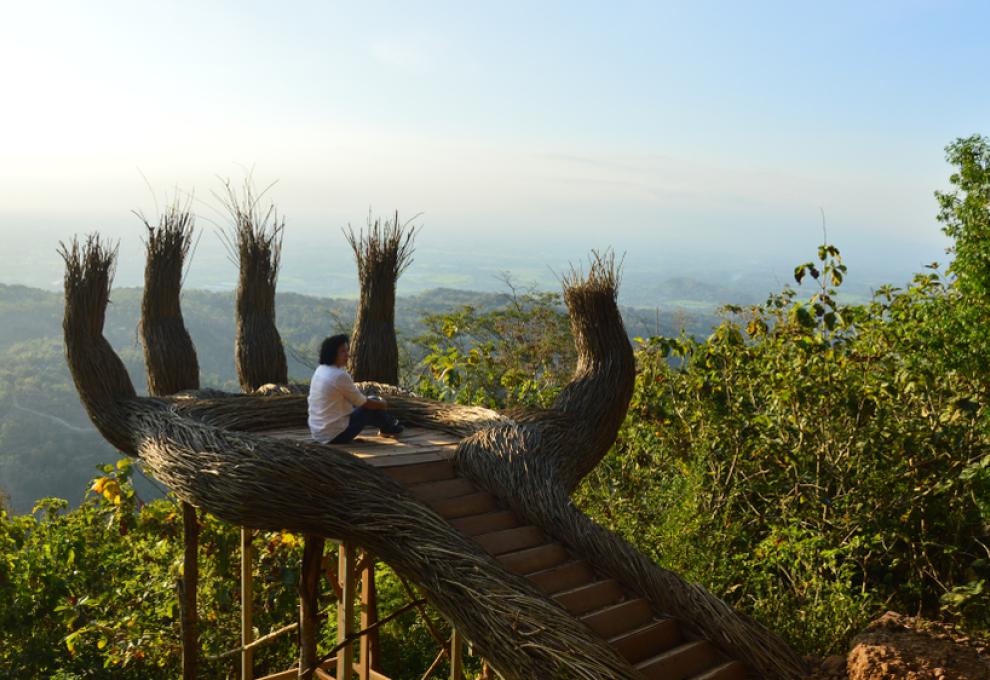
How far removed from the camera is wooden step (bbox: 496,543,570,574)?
188 inches

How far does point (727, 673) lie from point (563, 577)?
0.95 m

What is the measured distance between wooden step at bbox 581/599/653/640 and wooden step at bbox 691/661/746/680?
41cm

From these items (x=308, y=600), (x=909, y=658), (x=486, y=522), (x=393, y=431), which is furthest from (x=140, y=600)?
(x=909, y=658)

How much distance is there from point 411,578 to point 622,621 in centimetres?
110

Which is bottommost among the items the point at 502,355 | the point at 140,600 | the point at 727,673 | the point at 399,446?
the point at 140,600

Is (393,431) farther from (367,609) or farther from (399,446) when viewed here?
(367,609)

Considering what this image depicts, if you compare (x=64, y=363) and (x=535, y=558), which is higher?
(x=535, y=558)

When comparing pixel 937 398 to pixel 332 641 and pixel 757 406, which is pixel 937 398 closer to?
pixel 757 406

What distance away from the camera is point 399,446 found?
6.10m

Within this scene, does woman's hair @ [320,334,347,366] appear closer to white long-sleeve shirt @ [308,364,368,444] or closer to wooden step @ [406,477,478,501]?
white long-sleeve shirt @ [308,364,368,444]

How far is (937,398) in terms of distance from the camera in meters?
8.89

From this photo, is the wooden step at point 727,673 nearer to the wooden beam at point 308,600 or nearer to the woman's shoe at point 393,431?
the woman's shoe at point 393,431

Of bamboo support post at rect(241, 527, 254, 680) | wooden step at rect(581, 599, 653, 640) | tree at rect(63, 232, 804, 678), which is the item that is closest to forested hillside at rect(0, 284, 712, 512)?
bamboo support post at rect(241, 527, 254, 680)

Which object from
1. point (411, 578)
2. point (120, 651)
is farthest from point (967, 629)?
point (120, 651)
